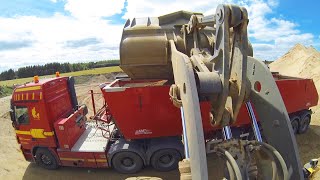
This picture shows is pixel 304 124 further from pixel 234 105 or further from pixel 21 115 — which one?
pixel 21 115

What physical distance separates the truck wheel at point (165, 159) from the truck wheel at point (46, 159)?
2.75 m

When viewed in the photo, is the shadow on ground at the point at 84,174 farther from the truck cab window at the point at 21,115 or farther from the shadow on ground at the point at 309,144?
the shadow on ground at the point at 309,144

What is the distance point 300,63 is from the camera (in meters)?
22.4

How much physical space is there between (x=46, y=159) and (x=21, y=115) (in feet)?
4.60

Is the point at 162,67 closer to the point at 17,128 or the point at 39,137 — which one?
the point at 39,137

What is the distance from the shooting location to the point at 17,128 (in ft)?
25.2

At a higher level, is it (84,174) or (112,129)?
(112,129)

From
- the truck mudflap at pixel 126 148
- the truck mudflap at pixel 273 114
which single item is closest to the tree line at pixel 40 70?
the truck mudflap at pixel 126 148

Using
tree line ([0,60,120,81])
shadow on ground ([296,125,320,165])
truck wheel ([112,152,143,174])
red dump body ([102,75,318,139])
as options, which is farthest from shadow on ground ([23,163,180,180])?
tree line ([0,60,120,81])

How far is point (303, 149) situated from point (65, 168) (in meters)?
7.09

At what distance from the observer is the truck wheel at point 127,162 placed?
7301 mm

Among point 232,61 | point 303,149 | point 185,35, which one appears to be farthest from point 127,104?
point 303,149

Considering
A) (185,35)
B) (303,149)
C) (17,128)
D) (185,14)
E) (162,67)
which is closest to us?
(185,35)

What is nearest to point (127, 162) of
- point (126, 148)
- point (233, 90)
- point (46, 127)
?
point (126, 148)
